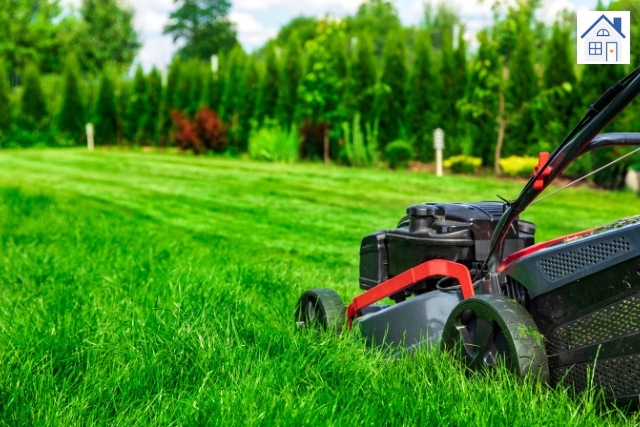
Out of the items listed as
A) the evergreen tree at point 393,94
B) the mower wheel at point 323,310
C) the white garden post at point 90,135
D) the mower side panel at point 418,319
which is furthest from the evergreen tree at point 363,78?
the mower side panel at point 418,319

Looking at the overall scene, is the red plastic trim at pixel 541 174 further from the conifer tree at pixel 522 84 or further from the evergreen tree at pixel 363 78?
the evergreen tree at pixel 363 78

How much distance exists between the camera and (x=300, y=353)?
2.41 m

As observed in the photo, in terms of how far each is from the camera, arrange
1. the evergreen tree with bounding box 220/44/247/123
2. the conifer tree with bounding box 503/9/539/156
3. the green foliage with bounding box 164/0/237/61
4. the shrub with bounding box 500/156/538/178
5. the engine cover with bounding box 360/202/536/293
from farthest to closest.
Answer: the green foliage with bounding box 164/0/237/61 → the evergreen tree with bounding box 220/44/247/123 → the conifer tree with bounding box 503/9/539/156 → the shrub with bounding box 500/156/538/178 → the engine cover with bounding box 360/202/536/293

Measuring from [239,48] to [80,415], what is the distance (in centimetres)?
1698

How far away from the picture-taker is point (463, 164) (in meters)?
11.7

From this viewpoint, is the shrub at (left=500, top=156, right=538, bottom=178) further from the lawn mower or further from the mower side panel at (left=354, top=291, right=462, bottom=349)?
the mower side panel at (left=354, top=291, right=462, bottom=349)

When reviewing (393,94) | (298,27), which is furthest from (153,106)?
(298,27)

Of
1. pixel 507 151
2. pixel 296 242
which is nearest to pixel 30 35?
pixel 507 151

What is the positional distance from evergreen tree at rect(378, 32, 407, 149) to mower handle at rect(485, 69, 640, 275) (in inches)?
461

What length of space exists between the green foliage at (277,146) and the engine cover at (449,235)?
37.6 ft

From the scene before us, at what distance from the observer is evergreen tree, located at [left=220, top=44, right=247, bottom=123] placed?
57.5ft

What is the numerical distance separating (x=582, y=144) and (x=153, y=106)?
762 inches

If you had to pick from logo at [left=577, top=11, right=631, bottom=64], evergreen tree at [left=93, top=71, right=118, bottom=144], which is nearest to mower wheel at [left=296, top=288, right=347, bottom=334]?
logo at [left=577, top=11, right=631, bottom=64]

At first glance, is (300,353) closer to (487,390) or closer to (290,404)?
(290,404)
